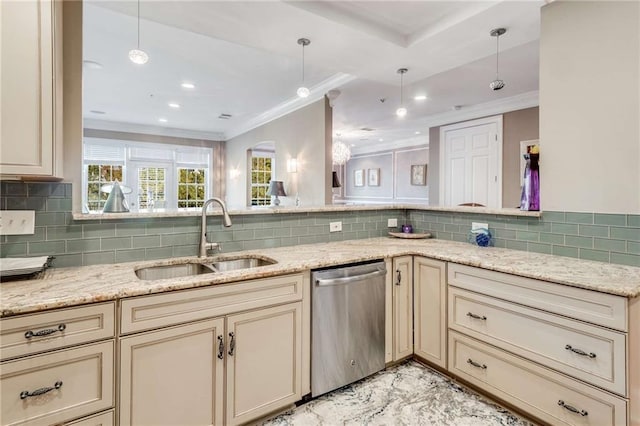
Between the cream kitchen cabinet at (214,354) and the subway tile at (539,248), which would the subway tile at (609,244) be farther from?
the cream kitchen cabinet at (214,354)

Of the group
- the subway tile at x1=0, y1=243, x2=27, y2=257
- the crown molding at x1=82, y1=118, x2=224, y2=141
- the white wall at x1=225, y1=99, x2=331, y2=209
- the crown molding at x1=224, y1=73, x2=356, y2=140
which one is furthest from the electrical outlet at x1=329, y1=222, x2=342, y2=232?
the crown molding at x1=82, y1=118, x2=224, y2=141

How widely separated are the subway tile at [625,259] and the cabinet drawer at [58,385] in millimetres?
2546

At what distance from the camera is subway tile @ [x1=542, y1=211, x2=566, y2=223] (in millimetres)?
2031

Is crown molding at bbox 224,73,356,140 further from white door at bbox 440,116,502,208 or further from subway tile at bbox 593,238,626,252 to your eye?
subway tile at bbox 593,238,626,252

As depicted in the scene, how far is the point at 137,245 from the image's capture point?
74.0 inches

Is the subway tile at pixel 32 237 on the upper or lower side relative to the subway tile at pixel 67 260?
upper

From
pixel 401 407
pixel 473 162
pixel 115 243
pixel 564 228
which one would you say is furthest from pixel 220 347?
pixel 473 162

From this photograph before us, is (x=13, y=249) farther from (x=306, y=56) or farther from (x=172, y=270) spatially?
(x=306, y=56)

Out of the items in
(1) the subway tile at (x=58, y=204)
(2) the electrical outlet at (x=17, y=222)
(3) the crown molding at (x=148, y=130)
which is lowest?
(2) the electrical outlet at (x=17, y=222)

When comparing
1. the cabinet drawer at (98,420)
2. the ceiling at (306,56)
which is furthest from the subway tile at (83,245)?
the ceiling at (306,56)

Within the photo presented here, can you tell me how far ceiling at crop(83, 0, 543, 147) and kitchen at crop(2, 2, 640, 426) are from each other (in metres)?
0.43

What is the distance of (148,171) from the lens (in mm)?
7578

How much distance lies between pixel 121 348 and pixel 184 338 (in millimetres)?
244

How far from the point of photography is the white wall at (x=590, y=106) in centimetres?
175
